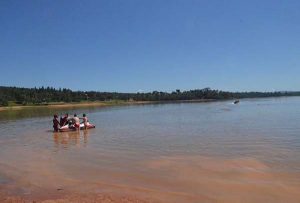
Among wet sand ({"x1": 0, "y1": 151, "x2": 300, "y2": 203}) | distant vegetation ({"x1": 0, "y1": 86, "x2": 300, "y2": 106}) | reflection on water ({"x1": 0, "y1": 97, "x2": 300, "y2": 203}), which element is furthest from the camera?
distant vegetation ({"x1": 0, "y1": 86, "x2": 300, "y2": 106})

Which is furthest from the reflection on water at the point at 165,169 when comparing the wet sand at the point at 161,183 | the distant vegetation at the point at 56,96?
the distant vegetation at the point at 56,96

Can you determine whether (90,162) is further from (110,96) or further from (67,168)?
(110,96)

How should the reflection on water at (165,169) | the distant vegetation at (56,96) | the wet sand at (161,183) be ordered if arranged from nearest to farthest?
the wet sand at (161,183), the reflection on water at (165,169), the distant vegetation at (56,96)

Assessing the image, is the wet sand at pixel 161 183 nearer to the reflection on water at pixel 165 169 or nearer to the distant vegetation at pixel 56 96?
the reflection on water at pixel 165 169

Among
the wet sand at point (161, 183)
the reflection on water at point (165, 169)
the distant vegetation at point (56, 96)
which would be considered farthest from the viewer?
the distant vegetation at point (56, 96)

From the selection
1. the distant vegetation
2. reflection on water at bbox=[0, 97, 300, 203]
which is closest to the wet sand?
reflection on water at bbox=[0, 97, 300, 203]

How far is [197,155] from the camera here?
16.5 m

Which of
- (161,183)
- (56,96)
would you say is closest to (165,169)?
(161,183)

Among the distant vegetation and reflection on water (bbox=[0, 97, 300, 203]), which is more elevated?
the distant vegetation

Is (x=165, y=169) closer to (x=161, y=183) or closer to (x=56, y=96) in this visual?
(x=161, y=183)

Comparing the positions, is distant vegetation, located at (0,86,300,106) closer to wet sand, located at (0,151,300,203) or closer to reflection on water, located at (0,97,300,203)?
reflection on water, located at (0,97,300,203)

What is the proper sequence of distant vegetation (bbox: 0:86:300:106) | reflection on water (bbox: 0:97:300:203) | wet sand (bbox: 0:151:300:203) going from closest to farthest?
wet sand (bbox: 0:151:300:203) → reflection on water (bbox: 0:97:300:203) → distant vegetation (bbox: 0:86:300:106)

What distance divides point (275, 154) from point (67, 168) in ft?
27.9

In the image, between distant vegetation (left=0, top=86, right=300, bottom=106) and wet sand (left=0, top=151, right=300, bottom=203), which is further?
distant vegetation (left=0, top=86, right=300, bottom=106)
